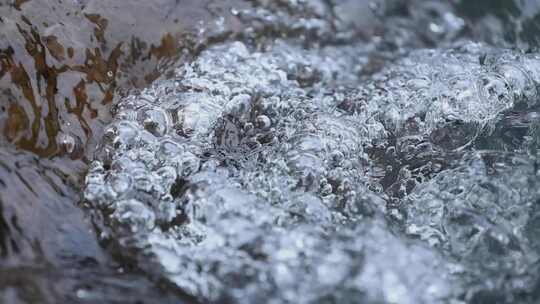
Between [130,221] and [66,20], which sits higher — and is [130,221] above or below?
below

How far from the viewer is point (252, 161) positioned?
135 cm

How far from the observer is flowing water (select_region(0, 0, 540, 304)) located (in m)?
1.05

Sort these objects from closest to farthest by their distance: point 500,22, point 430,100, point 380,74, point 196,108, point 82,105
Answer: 1. point 82,105
2. point 196,108
3. point 430,100
4. point 380,74
5. point 500,22

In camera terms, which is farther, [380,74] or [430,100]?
[380,74]

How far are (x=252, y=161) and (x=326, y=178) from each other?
0.17 meters

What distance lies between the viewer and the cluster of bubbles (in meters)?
1.07

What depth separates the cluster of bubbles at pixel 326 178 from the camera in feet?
3.52

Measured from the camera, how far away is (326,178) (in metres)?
1.34

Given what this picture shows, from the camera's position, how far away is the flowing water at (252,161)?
1.05m

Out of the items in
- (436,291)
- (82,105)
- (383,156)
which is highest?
(82,105)

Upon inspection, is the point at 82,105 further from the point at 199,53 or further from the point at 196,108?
the point at 199,53

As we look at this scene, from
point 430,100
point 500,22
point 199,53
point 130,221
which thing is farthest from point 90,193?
point 500,22

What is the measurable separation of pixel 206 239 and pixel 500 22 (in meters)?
1.37

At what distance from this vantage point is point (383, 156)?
58.9 inches
